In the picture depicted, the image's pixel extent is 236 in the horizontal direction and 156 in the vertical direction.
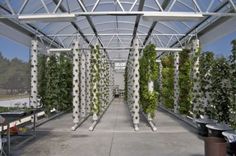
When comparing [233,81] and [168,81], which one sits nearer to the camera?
[233,81]

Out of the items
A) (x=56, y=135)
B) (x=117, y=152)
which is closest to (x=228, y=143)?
(x=117, y=152)

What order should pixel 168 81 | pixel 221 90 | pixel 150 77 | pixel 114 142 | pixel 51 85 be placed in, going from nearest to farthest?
pixel 221 90, pixel 114 142, pixel 150 77, pixel 51 85, pixel 168 81

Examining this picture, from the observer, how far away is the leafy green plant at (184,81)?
1338cm

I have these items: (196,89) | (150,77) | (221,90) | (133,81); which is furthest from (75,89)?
(221,90)

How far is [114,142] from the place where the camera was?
9.10 m

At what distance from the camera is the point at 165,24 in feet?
49.0

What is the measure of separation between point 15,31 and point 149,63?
4.95 meters

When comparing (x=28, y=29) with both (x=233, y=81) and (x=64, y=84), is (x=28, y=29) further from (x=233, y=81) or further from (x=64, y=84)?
(x=233, y=81)

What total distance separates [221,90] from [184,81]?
17.2 ft

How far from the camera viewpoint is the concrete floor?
785 centimetres

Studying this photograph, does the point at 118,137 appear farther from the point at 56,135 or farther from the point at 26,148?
the point at 26,148

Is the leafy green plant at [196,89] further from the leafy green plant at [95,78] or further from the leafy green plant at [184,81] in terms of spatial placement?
the leafy green plant at [95,78]

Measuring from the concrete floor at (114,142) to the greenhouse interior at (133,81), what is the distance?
23mm

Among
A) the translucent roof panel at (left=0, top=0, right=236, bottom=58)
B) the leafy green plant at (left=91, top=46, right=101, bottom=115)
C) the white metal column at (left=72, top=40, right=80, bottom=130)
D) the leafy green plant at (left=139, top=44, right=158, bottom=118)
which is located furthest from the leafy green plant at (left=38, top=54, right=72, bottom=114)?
the leafy green plant at (left=139, top=44, right=158, bottom=118)
